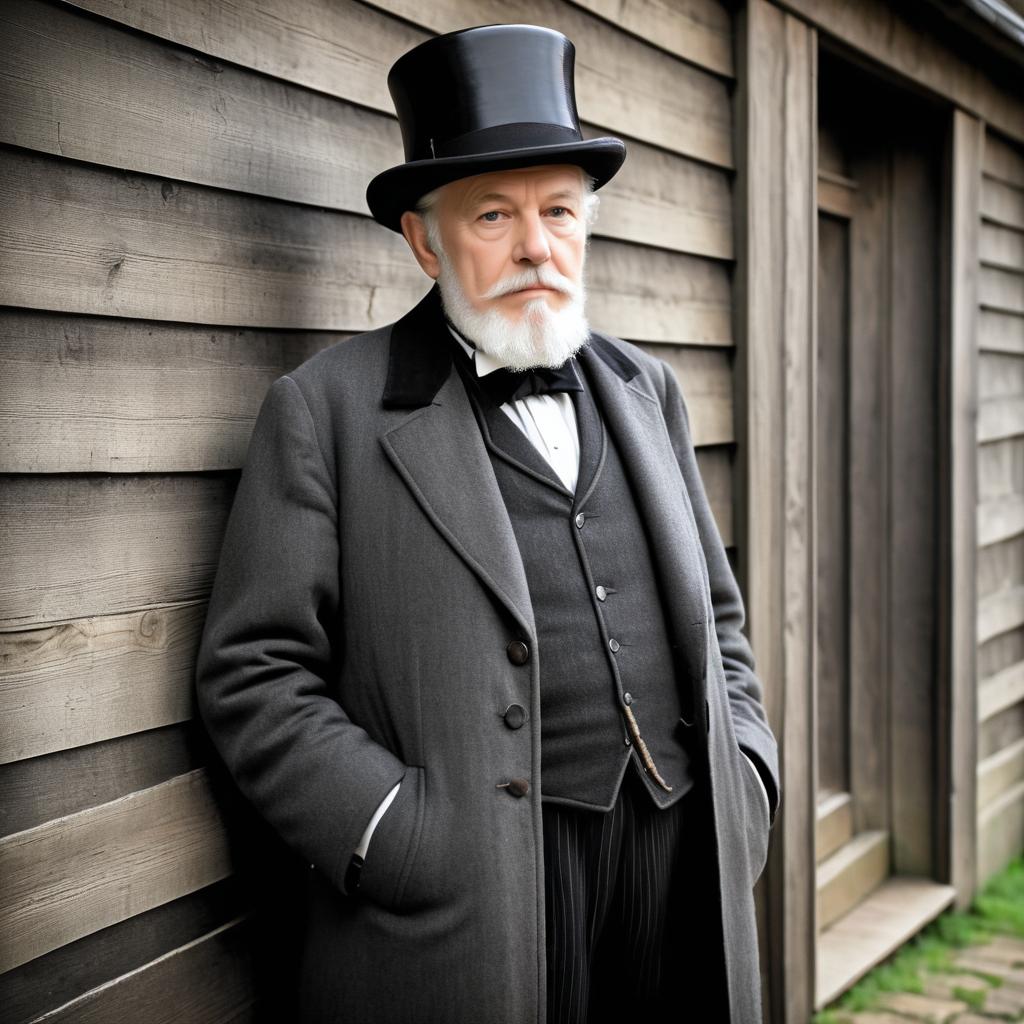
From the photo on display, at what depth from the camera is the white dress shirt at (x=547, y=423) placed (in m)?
1.90

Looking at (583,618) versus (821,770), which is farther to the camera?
(821,770)

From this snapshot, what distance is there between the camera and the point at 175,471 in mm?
1778

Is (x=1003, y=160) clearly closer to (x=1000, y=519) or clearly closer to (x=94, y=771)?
(x=1000, y=519)

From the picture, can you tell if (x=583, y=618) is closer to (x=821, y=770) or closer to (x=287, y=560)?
(x=287, y=560)

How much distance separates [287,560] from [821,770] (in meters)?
3.14

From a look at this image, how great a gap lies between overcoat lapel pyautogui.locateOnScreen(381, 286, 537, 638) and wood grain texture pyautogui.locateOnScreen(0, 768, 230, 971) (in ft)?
1.92

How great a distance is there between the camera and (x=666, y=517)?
1964 mm

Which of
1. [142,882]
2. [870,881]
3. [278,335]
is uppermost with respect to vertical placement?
[278,335]

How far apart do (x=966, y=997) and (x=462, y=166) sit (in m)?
3.17

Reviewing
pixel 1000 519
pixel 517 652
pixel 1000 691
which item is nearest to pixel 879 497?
pixel 1000 519

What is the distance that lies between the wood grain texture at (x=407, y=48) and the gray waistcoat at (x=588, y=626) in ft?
2.04

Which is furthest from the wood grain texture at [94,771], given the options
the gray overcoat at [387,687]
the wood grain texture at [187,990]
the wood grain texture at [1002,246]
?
the wood grain texture at [1002,246]

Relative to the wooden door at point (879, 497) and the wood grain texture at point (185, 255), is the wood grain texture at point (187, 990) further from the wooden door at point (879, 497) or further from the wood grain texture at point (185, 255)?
the wooden door at point (879, 497)

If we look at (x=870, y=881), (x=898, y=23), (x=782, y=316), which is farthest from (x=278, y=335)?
(x=870, y=881)
